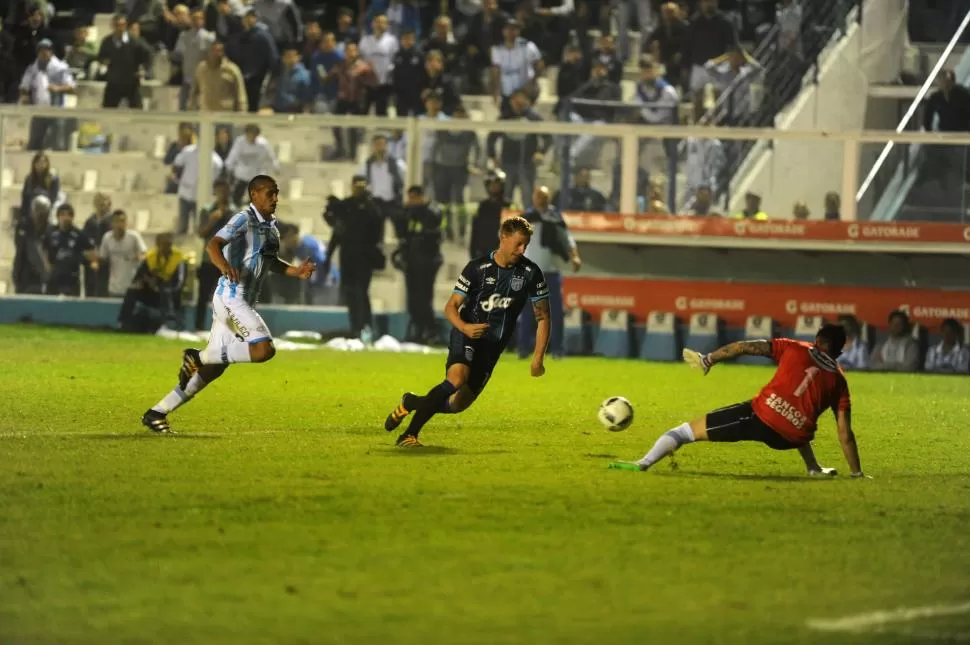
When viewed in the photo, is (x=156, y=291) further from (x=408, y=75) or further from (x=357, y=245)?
(x=408, y=75)

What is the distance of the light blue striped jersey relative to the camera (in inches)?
537

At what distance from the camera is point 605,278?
26125 millimetres

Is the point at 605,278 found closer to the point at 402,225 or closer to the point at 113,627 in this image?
the point at 402,225

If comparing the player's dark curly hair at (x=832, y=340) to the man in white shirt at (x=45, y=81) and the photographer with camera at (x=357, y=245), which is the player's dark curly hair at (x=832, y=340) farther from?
the man in white shirt at (x=45, y=81)

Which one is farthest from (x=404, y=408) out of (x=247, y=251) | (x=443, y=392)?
(x=247, y=251)

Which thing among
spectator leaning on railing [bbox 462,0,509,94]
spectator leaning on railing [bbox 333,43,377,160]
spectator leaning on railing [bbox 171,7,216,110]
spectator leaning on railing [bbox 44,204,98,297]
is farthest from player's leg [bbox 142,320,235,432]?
spectator leaning on railing [bbox 171,7,216,110]

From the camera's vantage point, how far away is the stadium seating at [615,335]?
85.6 ft

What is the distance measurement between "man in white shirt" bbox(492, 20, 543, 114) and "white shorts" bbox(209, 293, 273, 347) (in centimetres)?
1648

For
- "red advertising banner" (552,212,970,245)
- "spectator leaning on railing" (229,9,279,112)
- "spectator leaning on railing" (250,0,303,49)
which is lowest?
"red advertising banner" (552,212,970,245)

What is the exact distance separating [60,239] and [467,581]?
2043 cm

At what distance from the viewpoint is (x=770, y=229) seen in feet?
84.4

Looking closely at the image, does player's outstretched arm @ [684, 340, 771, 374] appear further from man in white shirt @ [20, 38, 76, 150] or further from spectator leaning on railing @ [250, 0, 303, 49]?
spectator leaning on railing @ [250, 0, 303, 49]

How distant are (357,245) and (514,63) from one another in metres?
5.23

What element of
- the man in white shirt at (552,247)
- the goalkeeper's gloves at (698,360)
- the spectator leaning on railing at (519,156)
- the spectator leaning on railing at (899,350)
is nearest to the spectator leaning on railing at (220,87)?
the spectator leaning on railing at (519,156)
